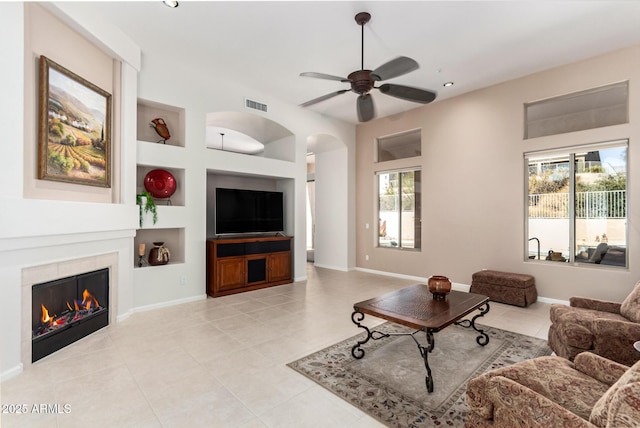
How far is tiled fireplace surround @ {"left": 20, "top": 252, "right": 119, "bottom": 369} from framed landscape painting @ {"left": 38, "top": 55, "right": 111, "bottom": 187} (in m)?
0.85

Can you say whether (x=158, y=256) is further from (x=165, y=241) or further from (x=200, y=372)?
(x=200, y=372)

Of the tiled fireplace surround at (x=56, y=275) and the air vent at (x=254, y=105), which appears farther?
the air vent at (x=254, y=105)

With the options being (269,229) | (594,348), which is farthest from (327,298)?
(594,348)

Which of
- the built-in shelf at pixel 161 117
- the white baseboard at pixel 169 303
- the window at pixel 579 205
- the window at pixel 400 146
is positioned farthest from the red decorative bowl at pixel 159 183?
the window at pixel 579 205

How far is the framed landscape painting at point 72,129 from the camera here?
2.86 m

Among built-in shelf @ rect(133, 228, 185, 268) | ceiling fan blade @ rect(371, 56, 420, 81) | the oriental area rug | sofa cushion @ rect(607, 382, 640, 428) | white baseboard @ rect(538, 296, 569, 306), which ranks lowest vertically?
the oriental area rug

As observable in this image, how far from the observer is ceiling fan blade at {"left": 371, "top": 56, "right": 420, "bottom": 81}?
2900 millimetres

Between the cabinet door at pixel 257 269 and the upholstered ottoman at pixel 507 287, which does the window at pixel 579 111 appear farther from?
the cabinet door at pixel 257 269

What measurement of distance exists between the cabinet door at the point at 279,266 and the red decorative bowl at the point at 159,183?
7.01 feet

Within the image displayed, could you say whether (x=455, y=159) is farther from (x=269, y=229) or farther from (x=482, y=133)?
(x=269, y=229)

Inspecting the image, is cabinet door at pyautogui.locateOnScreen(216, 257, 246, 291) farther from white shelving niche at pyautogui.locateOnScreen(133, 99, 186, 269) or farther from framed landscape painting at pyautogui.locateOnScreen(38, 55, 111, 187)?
framed landscape painting at pyautogui.locateOnScreen(38, 55, 111, 187)

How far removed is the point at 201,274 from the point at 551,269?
5.40 meters

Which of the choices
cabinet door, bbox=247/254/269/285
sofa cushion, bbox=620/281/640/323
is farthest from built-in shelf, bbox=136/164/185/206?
sofa cushion, bbox=620/281/640/323

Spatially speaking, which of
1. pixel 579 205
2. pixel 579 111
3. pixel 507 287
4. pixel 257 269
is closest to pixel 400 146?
pixel 579 111
